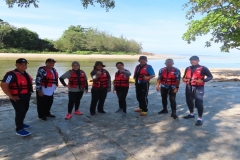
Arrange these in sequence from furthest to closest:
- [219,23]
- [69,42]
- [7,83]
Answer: [69,42] < [219,23] < [7,83]

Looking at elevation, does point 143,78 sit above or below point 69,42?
below

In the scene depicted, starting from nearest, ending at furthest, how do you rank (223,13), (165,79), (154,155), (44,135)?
1. (154,155)
2. (44,135)
3. (165,79)
4. (223,13)

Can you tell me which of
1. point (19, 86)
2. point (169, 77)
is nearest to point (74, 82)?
point (19, 86)

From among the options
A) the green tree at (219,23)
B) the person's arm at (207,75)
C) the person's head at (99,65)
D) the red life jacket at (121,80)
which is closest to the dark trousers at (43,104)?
the person's head at (99,65)

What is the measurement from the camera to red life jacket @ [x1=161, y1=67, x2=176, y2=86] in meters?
5.43

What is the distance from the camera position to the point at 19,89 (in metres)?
4.14

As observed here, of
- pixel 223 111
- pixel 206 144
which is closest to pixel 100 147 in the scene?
pixel 206 144

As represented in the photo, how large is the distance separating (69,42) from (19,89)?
60.7 meters

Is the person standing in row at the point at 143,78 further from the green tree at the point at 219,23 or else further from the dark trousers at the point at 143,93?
the green tree at the point at 219,23

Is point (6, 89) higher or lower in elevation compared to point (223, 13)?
lower

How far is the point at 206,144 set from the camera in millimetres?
3865

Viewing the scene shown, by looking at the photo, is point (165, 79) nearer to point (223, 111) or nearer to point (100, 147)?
point (223, 111)

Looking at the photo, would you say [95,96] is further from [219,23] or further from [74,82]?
[219,23]

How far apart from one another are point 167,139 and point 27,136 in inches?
102
